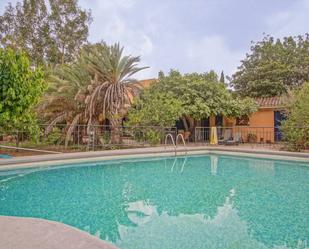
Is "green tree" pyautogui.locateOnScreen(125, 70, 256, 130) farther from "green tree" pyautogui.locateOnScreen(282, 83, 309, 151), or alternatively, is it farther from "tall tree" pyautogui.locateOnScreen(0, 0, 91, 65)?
"tall tree" pyautogui.locateOnScreen(0, 0, 91, 65)

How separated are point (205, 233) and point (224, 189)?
3.05 metres

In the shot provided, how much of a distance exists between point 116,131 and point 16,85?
5852 millimetres

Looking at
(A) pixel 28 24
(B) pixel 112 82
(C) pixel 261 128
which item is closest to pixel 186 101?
(B) pixel 112 82

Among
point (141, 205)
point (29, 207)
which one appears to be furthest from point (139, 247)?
point (29, 207)

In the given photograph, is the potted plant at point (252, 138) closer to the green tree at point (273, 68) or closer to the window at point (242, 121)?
the window at point (242, 121)

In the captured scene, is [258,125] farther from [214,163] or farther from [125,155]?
[125,155]

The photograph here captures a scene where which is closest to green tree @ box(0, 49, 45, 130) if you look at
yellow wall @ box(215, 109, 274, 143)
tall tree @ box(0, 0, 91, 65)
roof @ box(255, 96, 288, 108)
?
yellow wall @ box(215, 109, 274, 143)

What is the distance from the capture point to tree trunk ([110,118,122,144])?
13977 mm

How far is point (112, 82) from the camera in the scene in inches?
555

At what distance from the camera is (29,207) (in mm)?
5598

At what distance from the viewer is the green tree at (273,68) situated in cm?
2156

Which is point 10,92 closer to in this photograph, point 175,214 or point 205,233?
point 175,214

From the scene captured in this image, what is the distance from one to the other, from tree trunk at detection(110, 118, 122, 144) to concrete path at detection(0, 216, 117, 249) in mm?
10209

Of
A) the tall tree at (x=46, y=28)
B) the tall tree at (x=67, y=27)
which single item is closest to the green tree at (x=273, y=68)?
the tall tree at (x=67, y=27)
